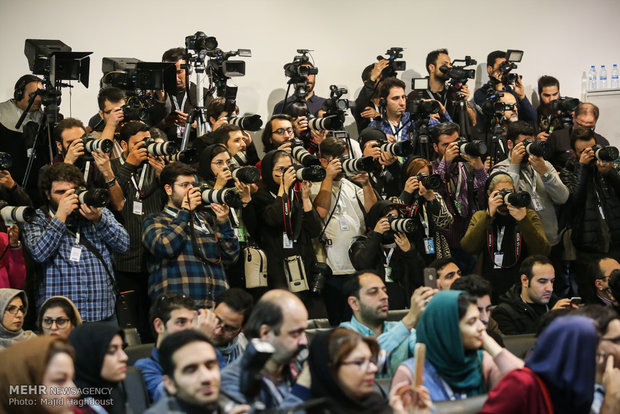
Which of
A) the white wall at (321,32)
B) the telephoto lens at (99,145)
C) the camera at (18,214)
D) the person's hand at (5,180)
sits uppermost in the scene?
the white wall at (321,32)

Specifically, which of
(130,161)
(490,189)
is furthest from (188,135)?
(490,189)

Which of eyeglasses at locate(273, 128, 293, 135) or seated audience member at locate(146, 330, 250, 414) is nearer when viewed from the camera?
seated audience member at locate(146, 330, 250, 414)

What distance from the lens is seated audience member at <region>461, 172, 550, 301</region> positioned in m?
5.16

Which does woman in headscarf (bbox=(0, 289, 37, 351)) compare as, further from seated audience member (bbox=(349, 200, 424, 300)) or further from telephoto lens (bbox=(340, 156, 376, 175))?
telephoto lens (bbox=(340, 156, 376, 175))

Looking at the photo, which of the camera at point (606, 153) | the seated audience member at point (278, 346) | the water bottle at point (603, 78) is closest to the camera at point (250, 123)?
the camera at point (606, 153)

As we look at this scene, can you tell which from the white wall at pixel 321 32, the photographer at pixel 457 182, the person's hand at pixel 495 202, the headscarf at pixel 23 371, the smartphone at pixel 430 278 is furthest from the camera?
the white wall at pixel 321 32

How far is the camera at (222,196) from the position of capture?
430 cm

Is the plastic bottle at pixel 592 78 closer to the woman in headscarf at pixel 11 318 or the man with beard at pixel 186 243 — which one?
the man with beard at pixel 186 243

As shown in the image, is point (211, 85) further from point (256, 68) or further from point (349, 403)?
point (349, 403)

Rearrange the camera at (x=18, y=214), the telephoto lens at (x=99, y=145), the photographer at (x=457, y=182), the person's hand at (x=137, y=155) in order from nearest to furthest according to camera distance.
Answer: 1. the camera at (x=18, y=214)
2. the telephoto lens at (x=99, y=145)
3. the person's hand at (x=137, y=155)
4. the photographer at (x=457, y=182)

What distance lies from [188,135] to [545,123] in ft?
9.67

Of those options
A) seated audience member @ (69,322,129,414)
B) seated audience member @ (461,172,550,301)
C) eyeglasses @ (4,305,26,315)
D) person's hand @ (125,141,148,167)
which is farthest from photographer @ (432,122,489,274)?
seated audience member @ (69,322,129,414)

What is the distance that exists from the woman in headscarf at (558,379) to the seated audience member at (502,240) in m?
2.24

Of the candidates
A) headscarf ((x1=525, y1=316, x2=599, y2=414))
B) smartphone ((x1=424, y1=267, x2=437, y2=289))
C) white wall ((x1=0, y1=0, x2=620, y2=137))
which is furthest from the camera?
white wall ((x1=0, y1=0, x2=620, y2=137))
